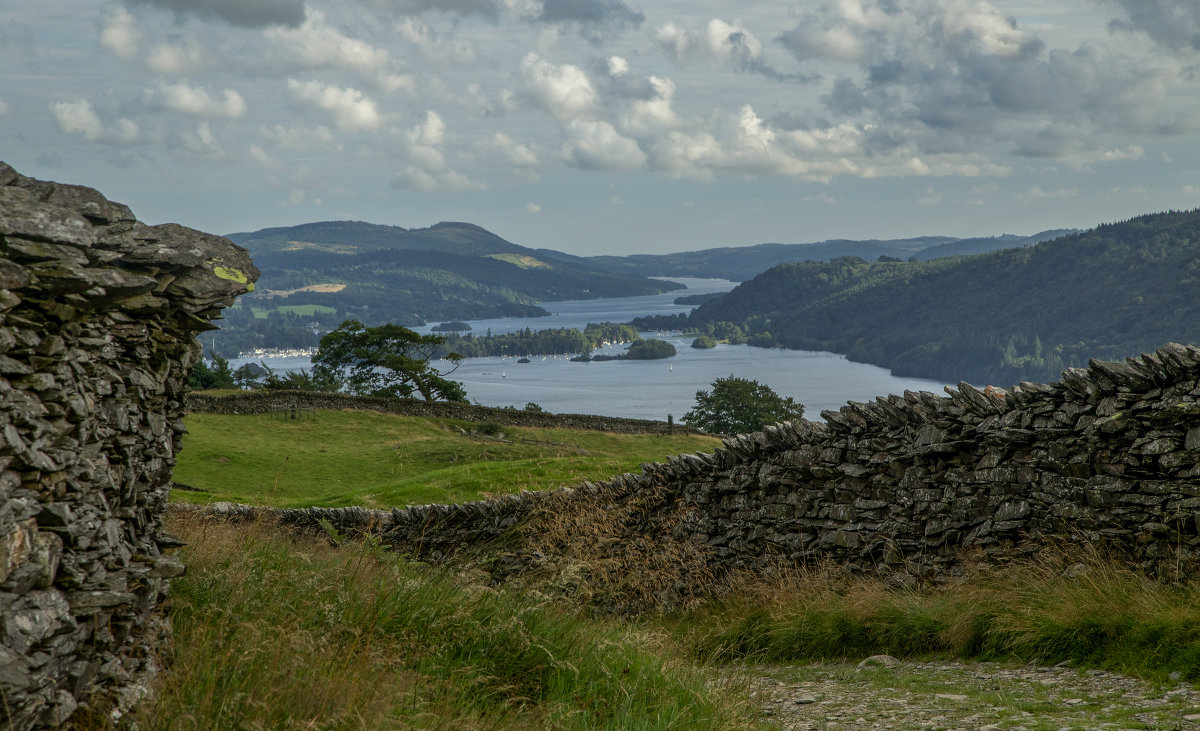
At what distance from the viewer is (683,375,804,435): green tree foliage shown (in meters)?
67.4

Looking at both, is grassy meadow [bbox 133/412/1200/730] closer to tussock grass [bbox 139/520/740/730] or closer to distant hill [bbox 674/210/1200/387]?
tussock grass [bbox 139/520/740/730]

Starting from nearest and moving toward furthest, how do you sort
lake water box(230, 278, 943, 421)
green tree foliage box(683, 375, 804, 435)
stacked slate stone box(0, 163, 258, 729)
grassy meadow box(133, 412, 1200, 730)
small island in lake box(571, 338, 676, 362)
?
stacked slate stone box(0, 163, 258, 729)
grassy meadow box(133, 412, 1200, 730)
green tree foliage box(683, 375, 804, 435)
lake water box(230, 278, 943, 421)
small island in lake box(571, 338, 676, 362)

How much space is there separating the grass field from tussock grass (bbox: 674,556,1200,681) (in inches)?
255

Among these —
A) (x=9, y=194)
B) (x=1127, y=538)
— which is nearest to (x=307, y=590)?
(x=9, y=194)

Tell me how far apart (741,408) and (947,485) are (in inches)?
2385

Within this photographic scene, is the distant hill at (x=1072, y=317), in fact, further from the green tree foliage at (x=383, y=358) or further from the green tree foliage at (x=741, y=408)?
the green tree foliage at (x=383, y=358)

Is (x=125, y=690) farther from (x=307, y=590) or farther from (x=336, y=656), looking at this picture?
(x=307, y=590)

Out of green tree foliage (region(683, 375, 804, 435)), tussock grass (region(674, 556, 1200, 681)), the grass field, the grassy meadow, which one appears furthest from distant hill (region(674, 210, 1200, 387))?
the grassy meadow

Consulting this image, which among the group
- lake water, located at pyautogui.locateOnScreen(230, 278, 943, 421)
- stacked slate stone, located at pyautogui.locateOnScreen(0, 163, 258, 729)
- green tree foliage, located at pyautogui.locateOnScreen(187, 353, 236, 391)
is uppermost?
stacked slate stone, located at pyautogui.locateOnScreen(0, 163, 258, 729)

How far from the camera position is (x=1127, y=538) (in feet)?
24.0

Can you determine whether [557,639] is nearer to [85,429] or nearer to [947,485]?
[85,429]

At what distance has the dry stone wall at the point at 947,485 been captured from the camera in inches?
281

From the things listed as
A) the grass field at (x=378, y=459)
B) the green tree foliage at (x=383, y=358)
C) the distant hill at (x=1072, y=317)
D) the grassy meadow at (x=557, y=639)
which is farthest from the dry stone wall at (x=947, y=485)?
the distant hill at (x=1072, y=317)

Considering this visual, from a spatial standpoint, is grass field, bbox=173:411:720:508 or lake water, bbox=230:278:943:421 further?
lake water, bbox=230:278:943:421
